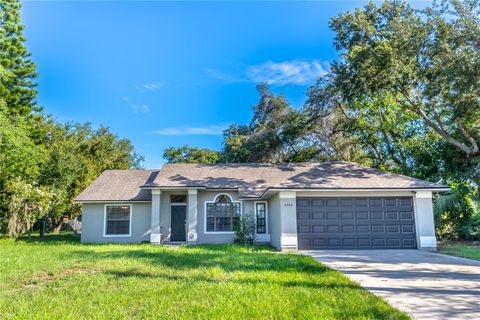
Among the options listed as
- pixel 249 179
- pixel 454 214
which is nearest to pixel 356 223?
pixel 249 179

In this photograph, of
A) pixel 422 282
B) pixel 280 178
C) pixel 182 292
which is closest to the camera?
pixel 182 292

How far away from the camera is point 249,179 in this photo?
19.0 metres

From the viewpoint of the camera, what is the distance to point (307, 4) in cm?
1463

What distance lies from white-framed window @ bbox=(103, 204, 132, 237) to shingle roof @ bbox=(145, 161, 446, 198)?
236cm

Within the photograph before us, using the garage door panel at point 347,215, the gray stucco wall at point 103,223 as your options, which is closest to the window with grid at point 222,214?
the gray stucco wall at point 103,223

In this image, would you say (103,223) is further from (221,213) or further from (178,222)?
(221,213)

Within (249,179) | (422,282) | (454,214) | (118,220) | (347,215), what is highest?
(249,179)

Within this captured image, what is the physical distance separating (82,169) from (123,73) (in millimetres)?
9488

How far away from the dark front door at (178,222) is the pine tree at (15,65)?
48.4 feet

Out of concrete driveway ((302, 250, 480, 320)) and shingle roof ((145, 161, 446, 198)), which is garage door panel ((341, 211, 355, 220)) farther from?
concrete driveway ((302, 250, 480, 320))

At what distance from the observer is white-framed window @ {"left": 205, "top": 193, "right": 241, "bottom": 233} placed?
17703mm

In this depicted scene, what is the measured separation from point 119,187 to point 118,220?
197 centimetres

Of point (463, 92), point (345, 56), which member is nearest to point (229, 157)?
point (345, 56)

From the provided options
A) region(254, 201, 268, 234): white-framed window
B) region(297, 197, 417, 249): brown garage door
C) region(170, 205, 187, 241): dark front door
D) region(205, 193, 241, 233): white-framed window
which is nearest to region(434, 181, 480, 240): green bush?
region(297, 197, 417, 249): brown garage door
